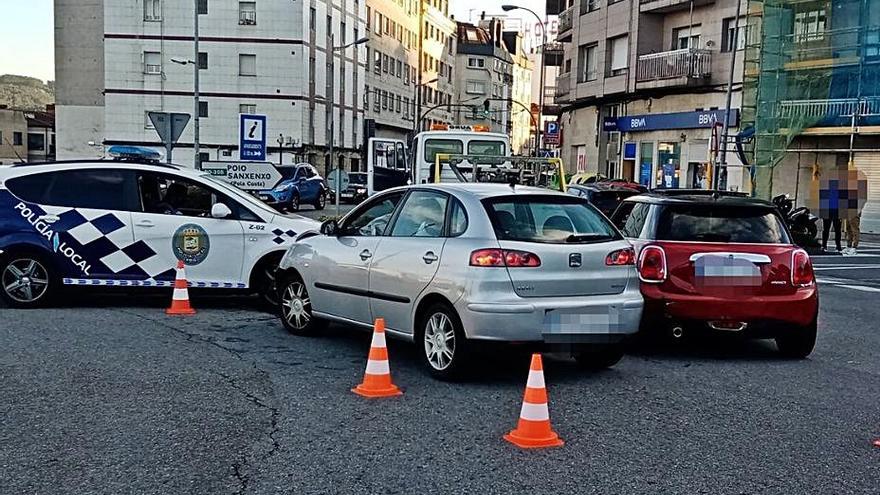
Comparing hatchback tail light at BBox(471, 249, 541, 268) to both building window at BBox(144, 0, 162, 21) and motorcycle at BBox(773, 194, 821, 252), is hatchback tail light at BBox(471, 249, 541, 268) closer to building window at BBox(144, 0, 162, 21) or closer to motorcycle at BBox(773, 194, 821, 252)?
motorcycle at BBox(773, 194, 821, 252)

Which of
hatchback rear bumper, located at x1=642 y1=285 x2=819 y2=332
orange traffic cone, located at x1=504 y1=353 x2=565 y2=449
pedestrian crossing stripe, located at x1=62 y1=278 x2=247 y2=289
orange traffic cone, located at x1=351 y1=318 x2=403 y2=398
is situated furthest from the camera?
pedestrian crossing stripe, located at x1=62 y1=278 x2=247 y2=289

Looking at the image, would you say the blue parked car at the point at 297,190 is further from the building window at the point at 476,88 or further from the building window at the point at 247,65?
the building window at the point at 476,88

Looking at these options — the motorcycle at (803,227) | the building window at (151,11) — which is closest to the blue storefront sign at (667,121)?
the motorcycle at (803,227)

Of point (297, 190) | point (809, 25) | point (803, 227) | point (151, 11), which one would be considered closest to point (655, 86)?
point (809, 25)

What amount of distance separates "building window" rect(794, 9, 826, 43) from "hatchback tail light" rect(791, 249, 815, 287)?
74.3 ft

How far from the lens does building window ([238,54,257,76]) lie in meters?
56.0

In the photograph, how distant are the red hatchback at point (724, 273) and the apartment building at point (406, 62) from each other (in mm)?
53411

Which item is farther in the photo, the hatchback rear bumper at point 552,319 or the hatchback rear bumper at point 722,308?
the hatchback rear bumper at point 722,308

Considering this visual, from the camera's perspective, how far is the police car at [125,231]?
33.0ft

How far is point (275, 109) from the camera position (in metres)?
55.8

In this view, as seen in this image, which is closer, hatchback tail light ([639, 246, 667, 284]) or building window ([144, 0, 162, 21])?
hatchback tail light ([639, 246, 667, 284])

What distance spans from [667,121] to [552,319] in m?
29.0

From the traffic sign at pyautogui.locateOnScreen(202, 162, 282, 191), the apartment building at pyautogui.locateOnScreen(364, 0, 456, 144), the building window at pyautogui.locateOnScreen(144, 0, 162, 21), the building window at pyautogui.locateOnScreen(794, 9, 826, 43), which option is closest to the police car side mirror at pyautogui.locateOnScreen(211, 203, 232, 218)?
the traffic sign at pyautogui.locateOnScreen(202, 162, 282, 191)

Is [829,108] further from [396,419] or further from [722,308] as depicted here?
[396,419]
